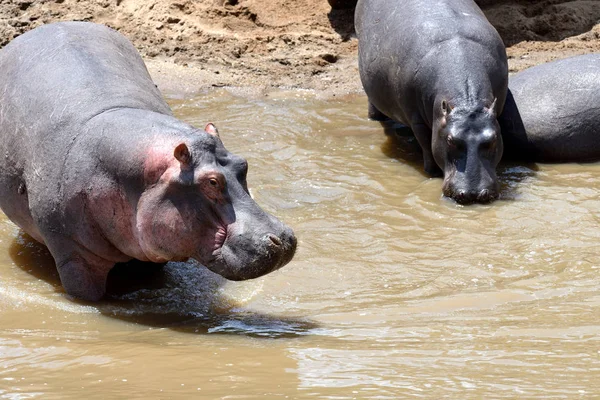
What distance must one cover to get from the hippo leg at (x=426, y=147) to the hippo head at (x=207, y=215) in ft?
11.5

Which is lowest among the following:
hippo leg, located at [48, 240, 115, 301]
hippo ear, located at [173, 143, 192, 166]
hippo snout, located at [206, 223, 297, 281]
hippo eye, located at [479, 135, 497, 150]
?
hippo eye, located at [479, 135, 497, 150]

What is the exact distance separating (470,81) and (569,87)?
114cm

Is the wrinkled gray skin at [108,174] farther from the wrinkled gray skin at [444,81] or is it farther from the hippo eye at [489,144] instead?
the hippo eye at [489,144]

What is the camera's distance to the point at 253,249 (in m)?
4.89

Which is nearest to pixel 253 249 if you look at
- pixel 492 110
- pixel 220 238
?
pixel 220 238

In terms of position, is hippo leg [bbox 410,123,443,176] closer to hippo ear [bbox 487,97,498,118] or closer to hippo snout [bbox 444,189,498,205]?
hippo ear [bbox 487,97,498,118]

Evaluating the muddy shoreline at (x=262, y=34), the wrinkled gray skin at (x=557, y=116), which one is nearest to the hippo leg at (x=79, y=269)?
the wrinkled gray skin at (x=557, y=116)

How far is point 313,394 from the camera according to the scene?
3752 millimetres

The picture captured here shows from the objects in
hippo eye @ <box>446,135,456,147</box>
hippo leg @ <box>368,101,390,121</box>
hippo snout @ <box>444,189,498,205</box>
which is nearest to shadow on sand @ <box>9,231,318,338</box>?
hippo snout @ <box>444,189,498,205</box>

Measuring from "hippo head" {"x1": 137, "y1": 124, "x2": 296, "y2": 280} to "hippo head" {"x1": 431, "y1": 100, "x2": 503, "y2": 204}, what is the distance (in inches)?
115

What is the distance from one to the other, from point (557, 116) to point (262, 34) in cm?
409

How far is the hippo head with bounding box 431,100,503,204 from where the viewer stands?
765 centimetres

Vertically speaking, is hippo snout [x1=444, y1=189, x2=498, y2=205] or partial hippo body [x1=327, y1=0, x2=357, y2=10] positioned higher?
hippo snout [x1=444, y1=189, x2=498, y2=205]

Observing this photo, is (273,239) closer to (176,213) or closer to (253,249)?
(253,249)
